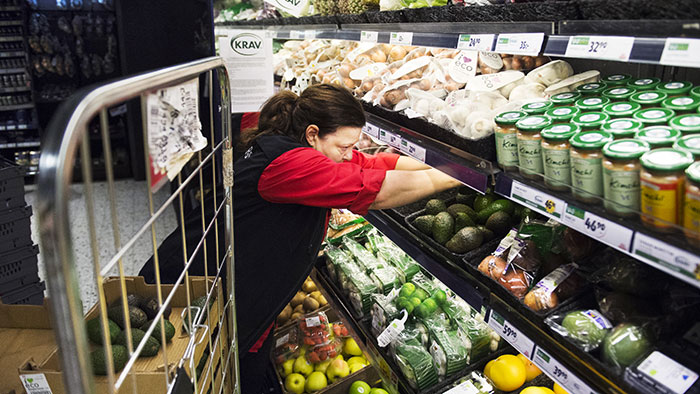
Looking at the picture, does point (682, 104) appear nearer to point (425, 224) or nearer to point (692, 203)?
point (692, 203)

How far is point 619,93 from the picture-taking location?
1.27 m

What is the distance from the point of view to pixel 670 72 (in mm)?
1507

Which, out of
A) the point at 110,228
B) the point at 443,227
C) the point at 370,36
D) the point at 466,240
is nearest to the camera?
the point at 466,240

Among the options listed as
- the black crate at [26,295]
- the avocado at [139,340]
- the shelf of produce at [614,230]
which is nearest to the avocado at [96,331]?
the avocado at [139,340]

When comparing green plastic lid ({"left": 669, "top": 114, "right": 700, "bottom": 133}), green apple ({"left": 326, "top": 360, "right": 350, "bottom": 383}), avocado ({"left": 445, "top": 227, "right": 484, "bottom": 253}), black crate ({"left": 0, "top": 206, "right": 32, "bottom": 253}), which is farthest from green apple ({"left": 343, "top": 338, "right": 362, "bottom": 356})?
green plastic lid ({"left": 669, "top": 114, "right": 700, "bottom": 133})

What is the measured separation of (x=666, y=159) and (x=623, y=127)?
18 cm

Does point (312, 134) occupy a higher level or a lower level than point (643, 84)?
lower

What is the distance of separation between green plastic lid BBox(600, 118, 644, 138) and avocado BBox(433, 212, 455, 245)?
655 millimetres

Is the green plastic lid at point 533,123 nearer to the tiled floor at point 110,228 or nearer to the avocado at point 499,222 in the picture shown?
the avocado at point 499,222

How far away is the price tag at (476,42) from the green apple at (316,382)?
148cm

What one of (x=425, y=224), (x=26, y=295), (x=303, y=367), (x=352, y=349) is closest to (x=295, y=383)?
(x=303, y=367)

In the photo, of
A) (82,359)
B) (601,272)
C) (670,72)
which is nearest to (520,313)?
(601,272)

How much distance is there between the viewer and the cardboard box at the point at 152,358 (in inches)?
37.0

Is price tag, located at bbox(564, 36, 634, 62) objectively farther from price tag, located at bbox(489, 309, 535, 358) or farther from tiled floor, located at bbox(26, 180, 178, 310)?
tiled floor, located at bbox(26, 180, 178, 310)
